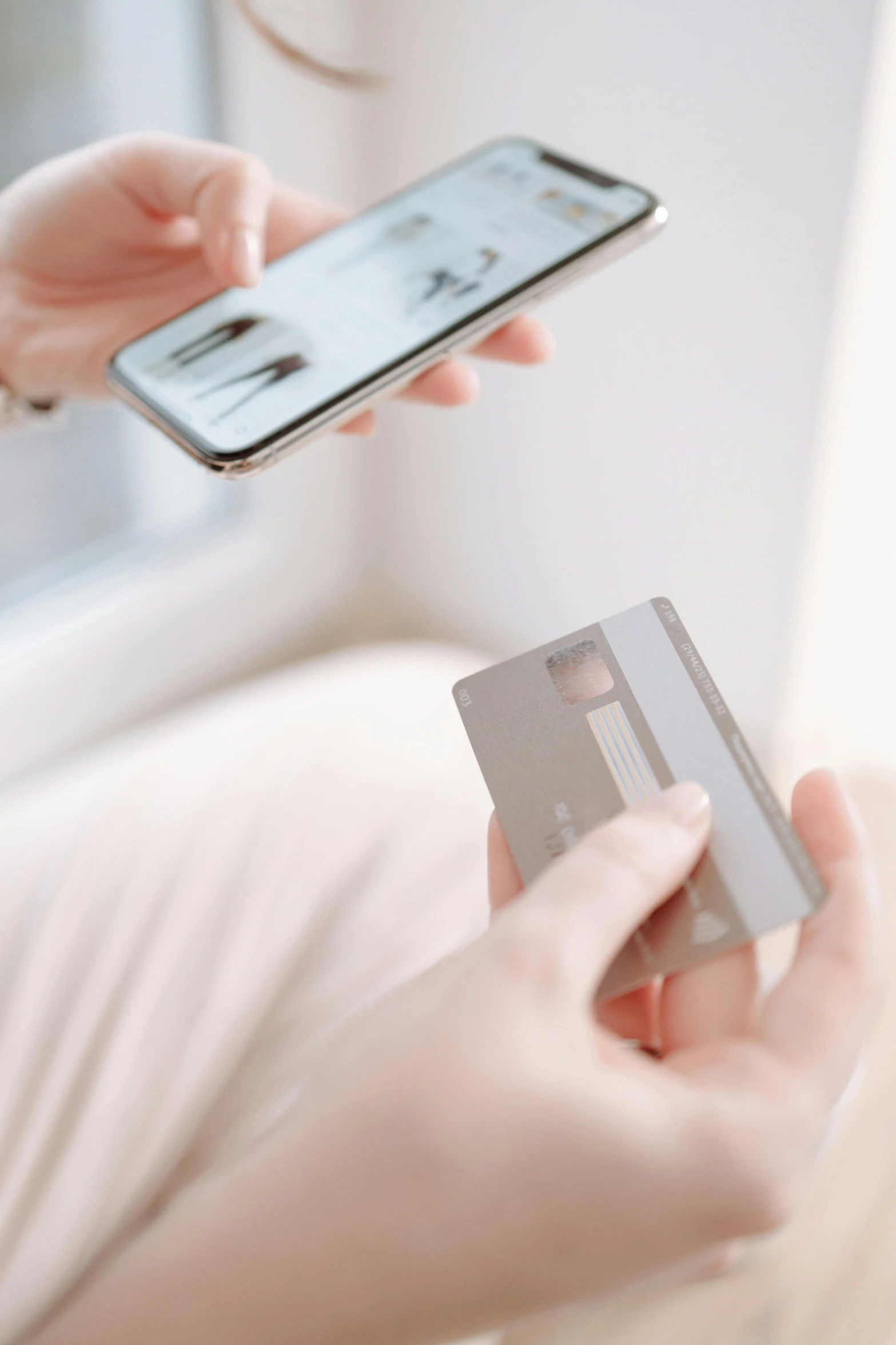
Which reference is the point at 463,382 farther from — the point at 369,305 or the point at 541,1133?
the point at 541,1133

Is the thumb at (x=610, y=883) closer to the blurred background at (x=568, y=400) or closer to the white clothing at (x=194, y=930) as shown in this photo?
the white clothing at (x=194, y=930)

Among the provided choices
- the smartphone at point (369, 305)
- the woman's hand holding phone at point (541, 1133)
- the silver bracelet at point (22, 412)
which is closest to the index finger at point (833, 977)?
the woman's hand holding phone at point (541, 1133)

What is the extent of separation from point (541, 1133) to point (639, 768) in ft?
0.29

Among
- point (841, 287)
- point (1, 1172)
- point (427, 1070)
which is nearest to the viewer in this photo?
point (427, 1070)

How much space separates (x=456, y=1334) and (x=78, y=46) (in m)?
0.80

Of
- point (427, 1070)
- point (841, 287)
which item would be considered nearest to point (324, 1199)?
point (427, 1070)

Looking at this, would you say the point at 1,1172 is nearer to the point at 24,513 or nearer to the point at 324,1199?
the point at 324,1199

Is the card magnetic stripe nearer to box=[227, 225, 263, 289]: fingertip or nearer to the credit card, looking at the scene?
the credit card

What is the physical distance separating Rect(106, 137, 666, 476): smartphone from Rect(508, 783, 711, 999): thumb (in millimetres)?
246

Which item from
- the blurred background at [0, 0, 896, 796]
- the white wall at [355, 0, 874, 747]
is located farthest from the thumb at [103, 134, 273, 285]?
the white wall at [355, 0, 874, 747]

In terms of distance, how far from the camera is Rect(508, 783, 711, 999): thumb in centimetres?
23

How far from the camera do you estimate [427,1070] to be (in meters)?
0.23

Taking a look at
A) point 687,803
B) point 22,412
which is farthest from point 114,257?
point 687,803

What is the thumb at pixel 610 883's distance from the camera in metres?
0.23
